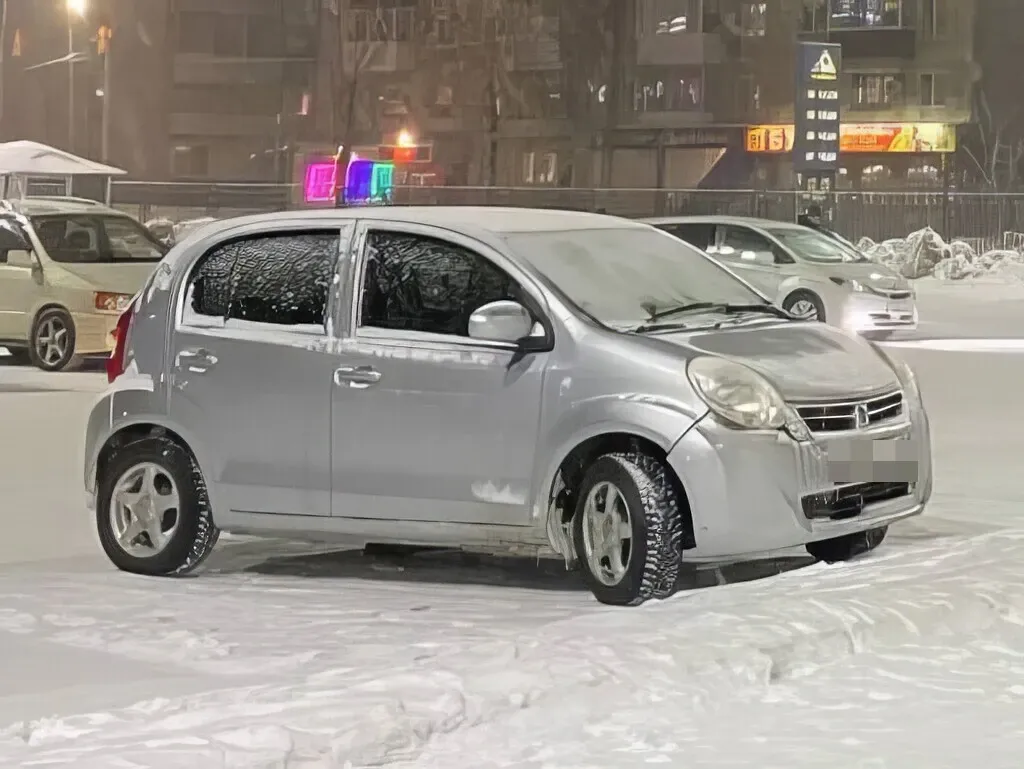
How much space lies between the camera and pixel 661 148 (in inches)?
2032

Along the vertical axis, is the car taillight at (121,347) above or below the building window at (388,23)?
below

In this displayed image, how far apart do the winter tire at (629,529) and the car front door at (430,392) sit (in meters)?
0.27

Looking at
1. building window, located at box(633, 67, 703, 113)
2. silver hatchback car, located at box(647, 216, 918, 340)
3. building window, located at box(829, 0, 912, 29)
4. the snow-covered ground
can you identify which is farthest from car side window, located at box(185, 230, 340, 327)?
building window, located at box(829, 0, 912, 29)

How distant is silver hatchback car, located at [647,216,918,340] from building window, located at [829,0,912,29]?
1142 inches

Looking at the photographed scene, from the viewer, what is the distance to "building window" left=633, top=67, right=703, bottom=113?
5162 centimetres

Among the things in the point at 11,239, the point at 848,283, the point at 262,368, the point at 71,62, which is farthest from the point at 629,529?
the point at 71,62

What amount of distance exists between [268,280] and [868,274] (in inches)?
641

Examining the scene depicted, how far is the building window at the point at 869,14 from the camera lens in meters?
51.9

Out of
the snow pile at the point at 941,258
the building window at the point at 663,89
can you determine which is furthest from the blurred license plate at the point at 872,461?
the building window at the point at 663,89

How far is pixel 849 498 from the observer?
7.65 meters

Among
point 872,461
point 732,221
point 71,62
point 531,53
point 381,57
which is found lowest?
point 872,461

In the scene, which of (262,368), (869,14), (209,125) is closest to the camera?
(262,368)

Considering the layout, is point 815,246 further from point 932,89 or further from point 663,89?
point 932,89

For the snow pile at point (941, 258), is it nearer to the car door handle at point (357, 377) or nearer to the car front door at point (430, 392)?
the car front door at point (430, 392)
